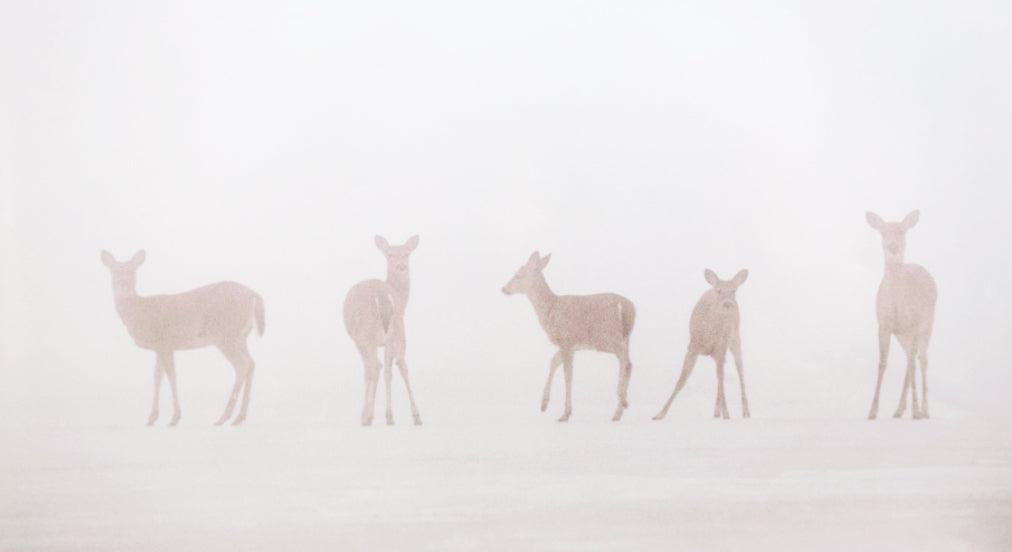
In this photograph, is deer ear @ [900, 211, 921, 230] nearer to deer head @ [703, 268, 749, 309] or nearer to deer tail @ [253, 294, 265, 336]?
deer head @ [703, 268, 749, 309]

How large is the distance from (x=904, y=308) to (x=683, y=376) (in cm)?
71

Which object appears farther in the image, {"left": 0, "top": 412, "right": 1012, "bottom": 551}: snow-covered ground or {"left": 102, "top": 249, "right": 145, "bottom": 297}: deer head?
{"left": 102, "top": 249, "right": 145, "bottom": 297}: deer head

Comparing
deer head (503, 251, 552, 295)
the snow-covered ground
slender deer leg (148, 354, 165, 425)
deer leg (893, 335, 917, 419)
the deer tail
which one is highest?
deer head (503, 251, 552, 295)

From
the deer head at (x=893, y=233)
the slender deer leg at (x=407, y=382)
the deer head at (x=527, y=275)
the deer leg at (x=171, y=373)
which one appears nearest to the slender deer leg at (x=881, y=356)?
the deer head at (x=893, y=233)

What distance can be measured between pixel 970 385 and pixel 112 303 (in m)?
2.55

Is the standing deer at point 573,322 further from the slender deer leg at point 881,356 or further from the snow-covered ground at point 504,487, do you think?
the slender deer leg at point 881,356

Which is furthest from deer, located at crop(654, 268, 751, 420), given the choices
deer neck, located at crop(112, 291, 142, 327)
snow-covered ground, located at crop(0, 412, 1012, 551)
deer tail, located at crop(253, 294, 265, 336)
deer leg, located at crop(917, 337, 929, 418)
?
deer neck, located at crop(112, 291, 142, 327)

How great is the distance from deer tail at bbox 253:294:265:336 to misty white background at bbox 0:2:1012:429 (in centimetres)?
3

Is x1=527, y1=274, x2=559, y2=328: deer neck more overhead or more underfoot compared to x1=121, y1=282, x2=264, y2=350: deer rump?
more overhead

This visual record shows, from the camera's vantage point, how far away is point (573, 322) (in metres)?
3.67

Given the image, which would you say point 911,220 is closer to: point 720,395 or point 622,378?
point 720,395

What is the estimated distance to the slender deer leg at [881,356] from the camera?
12.4 ft

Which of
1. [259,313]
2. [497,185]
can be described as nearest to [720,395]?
[497,185]

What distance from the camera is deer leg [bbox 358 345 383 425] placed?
3.61 metres
